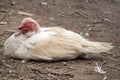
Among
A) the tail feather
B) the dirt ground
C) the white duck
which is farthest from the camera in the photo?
the tail feather

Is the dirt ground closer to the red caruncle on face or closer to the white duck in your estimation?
the white duck

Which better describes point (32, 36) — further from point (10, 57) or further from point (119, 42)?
point (119, 42)

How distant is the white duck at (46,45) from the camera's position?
497 cm

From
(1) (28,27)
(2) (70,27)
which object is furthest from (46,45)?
(2) (70,27)

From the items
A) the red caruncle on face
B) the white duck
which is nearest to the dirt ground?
the white duck

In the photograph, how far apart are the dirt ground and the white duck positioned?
0.11m

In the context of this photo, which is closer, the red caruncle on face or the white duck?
the white duck

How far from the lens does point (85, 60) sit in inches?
206

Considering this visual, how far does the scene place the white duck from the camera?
4973 mm

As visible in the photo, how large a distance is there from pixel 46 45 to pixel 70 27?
6.79 feet

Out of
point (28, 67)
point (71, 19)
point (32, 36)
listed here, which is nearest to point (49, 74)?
point (28, 67)

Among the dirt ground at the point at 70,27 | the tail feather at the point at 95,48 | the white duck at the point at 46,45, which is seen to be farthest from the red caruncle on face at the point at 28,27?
the tail feather at the point at 95,48

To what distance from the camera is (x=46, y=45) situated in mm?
4984

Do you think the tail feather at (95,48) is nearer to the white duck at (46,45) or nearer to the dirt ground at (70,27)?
the white duck at (46,45)
